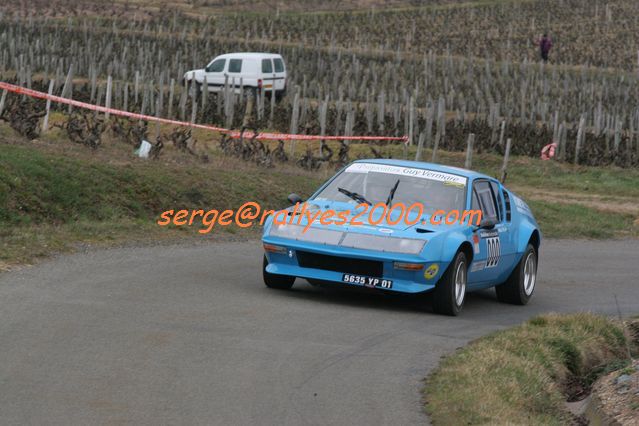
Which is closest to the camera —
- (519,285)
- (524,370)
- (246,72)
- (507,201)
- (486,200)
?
(524,370)

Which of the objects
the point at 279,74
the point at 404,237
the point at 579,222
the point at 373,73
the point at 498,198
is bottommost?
the point at 373,73

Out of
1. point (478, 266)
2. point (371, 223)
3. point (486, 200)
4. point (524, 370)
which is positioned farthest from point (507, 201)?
point (524, 370)

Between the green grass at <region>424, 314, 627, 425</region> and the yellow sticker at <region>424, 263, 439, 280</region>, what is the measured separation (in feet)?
3.17

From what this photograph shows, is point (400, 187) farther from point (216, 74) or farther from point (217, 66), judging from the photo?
point (217, 66)

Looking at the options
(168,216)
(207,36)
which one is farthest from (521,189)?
(207,36)

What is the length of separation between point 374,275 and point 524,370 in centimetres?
286

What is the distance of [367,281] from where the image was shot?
12.9 m

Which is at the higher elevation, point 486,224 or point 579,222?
point 486,224

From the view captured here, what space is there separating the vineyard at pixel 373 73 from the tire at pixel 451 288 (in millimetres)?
10768

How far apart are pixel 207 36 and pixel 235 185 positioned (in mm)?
45223

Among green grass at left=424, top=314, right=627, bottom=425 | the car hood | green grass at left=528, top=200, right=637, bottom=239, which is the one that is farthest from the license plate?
green grass at left=528, top=200, right=637, bottom=239

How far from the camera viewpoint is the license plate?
42.3 feet

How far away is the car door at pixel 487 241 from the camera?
13.9 m

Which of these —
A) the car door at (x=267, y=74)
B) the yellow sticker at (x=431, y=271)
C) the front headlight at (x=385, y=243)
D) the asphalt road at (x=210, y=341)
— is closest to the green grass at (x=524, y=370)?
the asphalt road at (x=210, y=341)
